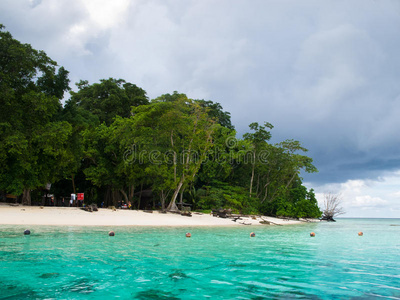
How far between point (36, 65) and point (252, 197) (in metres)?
30.7

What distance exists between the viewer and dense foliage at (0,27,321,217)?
82.0 ft

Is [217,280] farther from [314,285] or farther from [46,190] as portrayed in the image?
[46,190]

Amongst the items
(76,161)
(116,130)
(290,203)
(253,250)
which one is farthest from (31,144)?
(290,203)

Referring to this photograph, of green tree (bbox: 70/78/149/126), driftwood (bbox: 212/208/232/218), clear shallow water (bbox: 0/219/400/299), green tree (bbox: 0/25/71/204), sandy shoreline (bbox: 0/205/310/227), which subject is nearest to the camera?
clear shallow water (bbox: 0/219/400/299)

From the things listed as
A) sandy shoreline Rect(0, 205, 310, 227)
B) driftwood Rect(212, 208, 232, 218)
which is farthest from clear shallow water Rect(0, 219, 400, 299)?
driftwood Rect(212, 208, 232, 218)

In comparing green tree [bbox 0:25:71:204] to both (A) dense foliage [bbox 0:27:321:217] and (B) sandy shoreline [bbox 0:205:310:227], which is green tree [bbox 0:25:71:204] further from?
(B) sandy shoreline [bbox 0:205:310:227]

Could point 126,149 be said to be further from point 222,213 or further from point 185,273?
point 185,273

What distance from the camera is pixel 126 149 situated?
3516 cm

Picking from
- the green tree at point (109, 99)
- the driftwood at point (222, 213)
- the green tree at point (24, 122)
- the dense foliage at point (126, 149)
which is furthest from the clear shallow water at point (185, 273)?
the green tree at point (109, 99)

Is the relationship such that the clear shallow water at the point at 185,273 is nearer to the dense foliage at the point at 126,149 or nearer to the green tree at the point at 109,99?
the dense foliage at the point at 126,149

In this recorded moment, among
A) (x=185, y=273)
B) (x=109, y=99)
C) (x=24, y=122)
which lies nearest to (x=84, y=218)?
(x=24, y=122)

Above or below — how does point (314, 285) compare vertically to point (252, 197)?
below

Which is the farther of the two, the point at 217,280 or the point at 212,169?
the point at 212,169

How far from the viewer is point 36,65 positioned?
87.6 ft
